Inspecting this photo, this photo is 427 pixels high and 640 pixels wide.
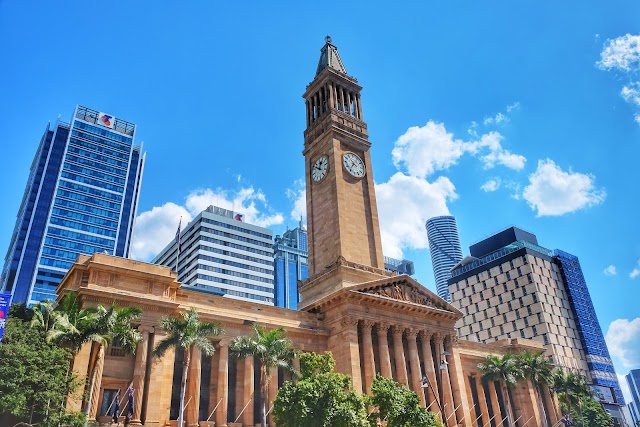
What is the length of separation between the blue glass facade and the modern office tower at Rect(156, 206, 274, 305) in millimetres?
80030

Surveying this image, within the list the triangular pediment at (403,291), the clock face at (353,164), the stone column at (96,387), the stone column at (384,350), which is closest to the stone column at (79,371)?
the stone column at (96,387)

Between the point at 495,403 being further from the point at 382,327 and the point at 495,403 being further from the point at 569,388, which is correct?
the point at 382,327

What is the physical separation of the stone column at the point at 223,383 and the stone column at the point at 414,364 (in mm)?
20233

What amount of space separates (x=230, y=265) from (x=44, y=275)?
4708 centimetres

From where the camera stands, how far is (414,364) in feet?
182

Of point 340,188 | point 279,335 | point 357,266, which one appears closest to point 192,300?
point 279,335

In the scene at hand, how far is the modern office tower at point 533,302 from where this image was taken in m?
117

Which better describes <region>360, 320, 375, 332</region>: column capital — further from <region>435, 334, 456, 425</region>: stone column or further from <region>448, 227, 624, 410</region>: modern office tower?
<region>448, 227, 624, 410</region>: modern office tower

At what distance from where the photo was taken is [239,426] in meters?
44.3

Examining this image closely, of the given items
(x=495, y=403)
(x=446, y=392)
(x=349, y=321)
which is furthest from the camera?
(x=495, y=403)

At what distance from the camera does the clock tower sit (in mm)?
60375

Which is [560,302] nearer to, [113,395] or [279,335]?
[279,335]

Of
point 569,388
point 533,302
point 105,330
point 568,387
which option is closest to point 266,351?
point 105,330

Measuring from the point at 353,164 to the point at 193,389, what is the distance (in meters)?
36.0
